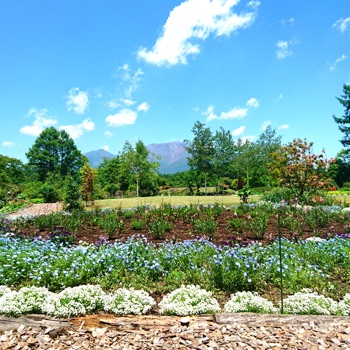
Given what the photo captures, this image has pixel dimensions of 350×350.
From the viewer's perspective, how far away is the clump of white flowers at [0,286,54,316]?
341cm

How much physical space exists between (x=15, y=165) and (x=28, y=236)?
34.5 m

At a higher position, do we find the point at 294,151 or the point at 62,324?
the point at 294,151

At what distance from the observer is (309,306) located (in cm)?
353

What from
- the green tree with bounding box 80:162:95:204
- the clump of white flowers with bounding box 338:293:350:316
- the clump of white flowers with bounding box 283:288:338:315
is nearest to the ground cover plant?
the clump of white flowers with bounding box 338:293:350:316

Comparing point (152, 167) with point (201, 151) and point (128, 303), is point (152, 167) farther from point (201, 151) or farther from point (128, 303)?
point (128, 303)

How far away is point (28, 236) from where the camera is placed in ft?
24.7

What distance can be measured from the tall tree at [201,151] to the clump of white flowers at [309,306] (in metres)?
28.8

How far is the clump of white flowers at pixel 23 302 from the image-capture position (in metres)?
3.41

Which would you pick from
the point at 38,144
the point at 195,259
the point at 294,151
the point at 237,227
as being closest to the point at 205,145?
the point at 294,151

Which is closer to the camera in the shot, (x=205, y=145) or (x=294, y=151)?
(x=294, y=151)

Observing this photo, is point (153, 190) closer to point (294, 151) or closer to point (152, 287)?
point (294, 151)

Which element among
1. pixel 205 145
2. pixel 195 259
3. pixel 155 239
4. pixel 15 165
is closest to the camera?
pixel 195 259

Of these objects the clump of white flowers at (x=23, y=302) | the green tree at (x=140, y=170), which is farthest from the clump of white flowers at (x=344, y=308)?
the green tree at (x=140, y=170)

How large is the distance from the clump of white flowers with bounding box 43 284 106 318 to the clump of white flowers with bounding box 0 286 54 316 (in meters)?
0.11
